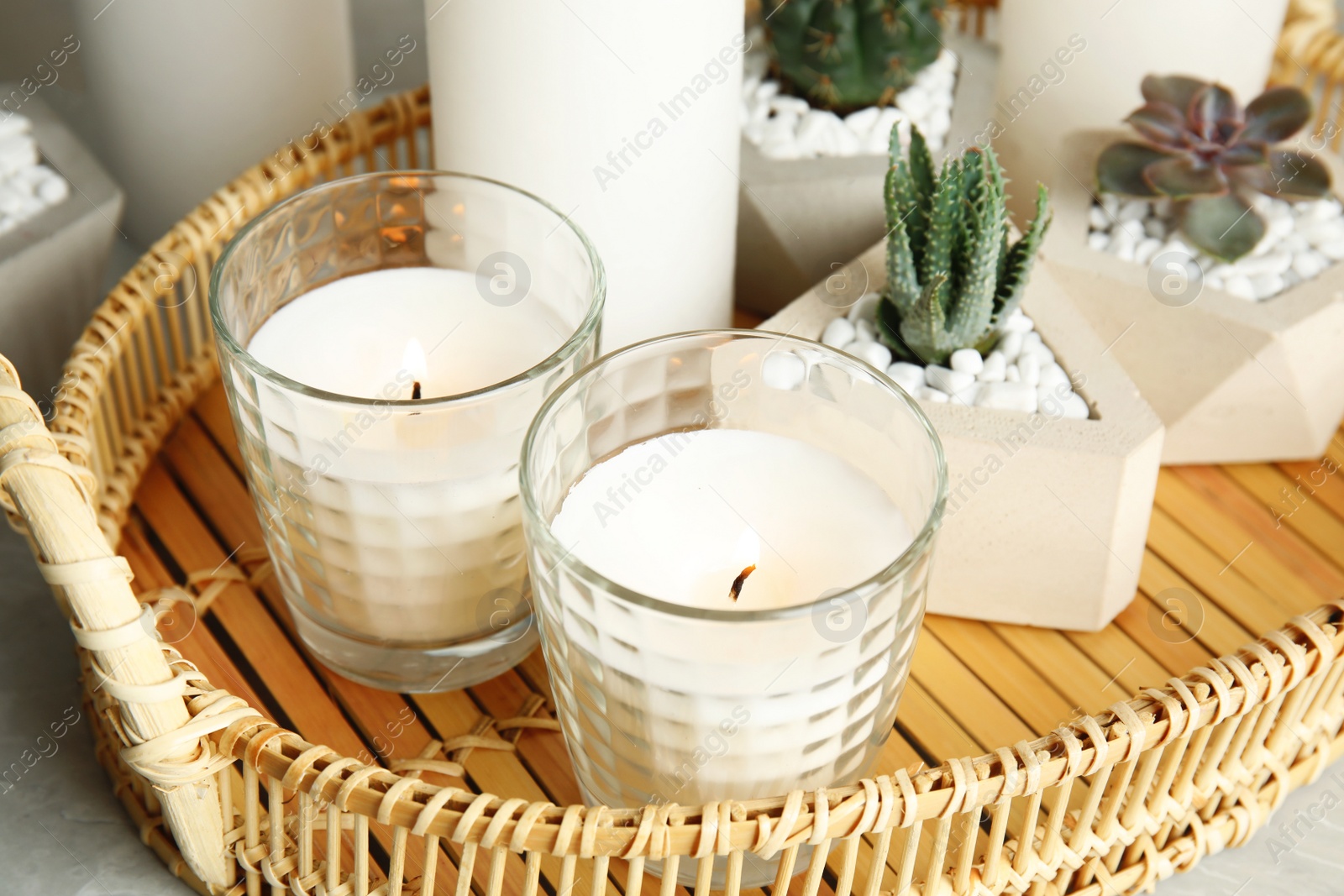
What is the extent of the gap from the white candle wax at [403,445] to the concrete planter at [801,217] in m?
0.20

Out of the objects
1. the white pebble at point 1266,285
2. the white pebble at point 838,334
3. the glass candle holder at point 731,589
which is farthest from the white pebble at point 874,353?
the white pebble at point 1266,285

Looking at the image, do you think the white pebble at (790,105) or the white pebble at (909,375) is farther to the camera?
the white pebble at (790,105)

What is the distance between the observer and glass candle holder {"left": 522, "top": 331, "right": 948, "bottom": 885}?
438 millimetres

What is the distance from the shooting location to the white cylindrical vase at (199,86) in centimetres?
84

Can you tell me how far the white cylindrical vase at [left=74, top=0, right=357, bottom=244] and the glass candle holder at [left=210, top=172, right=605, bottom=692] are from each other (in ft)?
0.82

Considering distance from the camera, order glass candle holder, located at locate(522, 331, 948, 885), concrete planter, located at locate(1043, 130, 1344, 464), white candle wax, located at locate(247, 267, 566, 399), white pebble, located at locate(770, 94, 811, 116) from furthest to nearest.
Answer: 1. white pebble, located at locate(770, 94, 811, 116)
2. concrete planter, located at locate(1043, 130, 1344, 464)
3. white candle wax, located at locate(247, 267, 566, 399)
4. glass candle holder, located at locate(522, 331, 948, 885)

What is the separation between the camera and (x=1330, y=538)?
708mm

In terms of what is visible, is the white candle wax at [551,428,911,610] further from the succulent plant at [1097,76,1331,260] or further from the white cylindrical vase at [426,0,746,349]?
the succulent plant at [1097,76,1331,260]

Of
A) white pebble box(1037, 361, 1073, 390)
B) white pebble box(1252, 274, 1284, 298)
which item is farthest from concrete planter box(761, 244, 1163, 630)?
white pebble box(1252, 274, 1284, 298)

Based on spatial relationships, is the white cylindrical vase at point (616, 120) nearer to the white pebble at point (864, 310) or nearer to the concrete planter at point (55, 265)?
the white pebble at point (864, 310)

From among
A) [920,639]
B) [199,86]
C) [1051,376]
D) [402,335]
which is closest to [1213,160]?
[1051,376]

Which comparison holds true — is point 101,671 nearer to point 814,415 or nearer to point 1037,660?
point 814,415

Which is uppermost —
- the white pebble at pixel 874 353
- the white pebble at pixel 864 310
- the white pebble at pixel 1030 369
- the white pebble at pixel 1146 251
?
the white pebble at pixel 864 310

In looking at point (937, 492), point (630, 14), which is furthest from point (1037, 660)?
point (630, 14)
